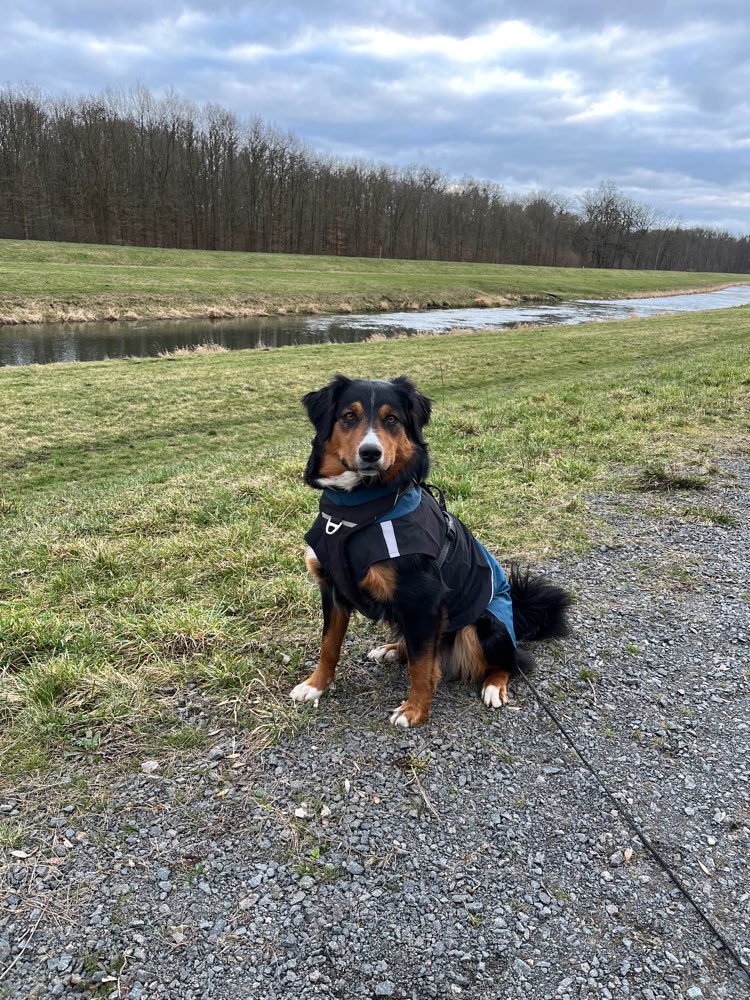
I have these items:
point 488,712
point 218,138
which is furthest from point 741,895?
point 218,138

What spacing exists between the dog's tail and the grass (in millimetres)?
1176

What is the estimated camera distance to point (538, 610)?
3.83 meters

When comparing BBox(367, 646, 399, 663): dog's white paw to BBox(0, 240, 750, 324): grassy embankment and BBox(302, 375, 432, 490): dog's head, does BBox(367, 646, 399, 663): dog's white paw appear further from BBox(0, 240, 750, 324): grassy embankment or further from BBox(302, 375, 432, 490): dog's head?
BBox(0, 240, 750, 324): grassy embankment

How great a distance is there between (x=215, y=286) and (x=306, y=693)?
40.3m

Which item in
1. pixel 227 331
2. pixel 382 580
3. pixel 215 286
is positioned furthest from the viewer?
pixel 215 286

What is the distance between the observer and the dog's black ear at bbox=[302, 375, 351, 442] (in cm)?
354

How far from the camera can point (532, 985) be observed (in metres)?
1.97

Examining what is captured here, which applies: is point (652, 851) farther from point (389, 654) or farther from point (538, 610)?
point (389, 654)

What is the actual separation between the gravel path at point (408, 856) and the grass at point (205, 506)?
1.14 ft

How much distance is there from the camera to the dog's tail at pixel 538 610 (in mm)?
3828

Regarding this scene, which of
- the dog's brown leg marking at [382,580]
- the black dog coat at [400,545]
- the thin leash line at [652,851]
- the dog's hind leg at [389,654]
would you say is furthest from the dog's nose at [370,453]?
the thin leash line at [652,851]

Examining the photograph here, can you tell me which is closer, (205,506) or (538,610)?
(538,610)

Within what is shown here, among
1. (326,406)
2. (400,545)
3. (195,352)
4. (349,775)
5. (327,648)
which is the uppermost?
(326,406)

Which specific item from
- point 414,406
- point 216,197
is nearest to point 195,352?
point 414,406
